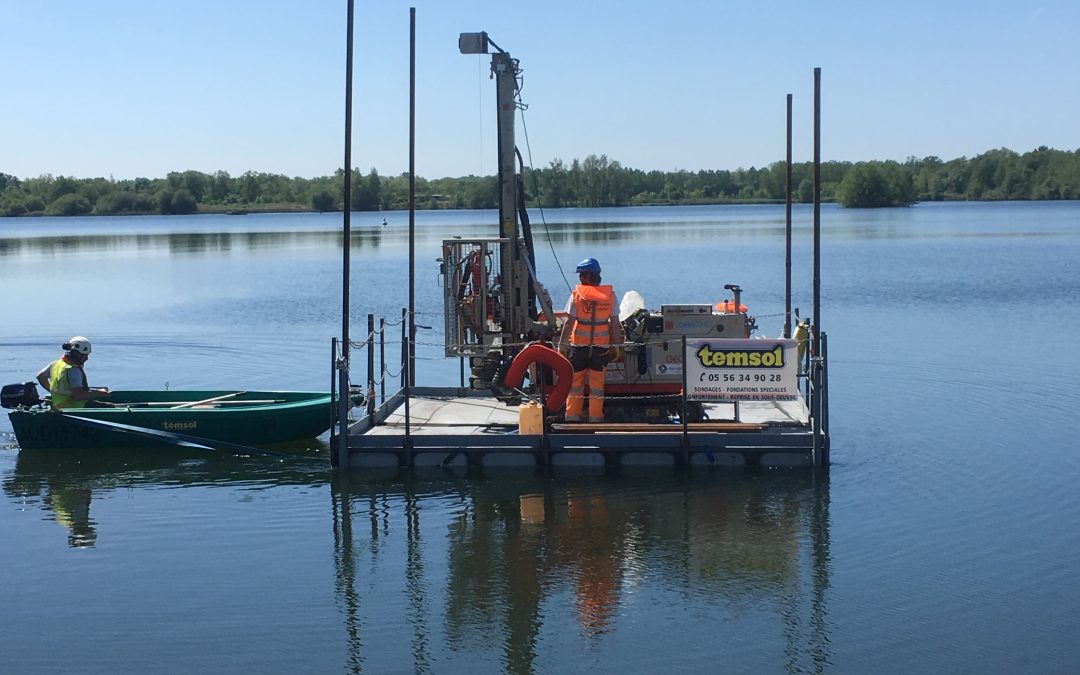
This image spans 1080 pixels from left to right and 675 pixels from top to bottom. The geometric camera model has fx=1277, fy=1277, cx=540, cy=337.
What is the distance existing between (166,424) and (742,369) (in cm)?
821

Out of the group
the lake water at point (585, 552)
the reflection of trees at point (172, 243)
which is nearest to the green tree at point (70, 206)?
the reflection of trees at point (172, 243)

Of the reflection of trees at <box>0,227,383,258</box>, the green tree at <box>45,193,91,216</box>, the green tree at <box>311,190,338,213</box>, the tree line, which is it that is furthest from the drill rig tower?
the green tree at <box>45,193,91,216</box>

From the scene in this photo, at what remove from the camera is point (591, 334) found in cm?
1614

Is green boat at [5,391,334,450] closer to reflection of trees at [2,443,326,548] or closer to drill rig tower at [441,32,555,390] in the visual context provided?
reflection of trees at [2,443,326,548]

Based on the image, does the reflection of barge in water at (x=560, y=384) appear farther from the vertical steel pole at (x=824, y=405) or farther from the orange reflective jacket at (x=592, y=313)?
the orange reflective jacket at (x=592, y=313)

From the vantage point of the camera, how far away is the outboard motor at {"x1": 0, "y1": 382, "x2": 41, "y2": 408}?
18359 millimetres

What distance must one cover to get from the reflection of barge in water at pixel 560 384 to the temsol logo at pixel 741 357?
14 millimetres

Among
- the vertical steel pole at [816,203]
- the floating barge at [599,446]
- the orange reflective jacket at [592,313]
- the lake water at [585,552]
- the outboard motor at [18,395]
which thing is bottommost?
the lake water at [585,552]

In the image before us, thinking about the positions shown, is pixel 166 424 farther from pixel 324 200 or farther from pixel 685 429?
pixel 324 200

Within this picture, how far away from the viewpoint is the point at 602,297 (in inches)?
634

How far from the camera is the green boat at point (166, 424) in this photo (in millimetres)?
18188

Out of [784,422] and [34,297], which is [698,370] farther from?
[34,297]

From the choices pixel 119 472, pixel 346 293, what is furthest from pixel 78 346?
pixel 346 293

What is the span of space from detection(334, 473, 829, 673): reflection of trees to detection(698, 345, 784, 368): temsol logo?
144 cm
